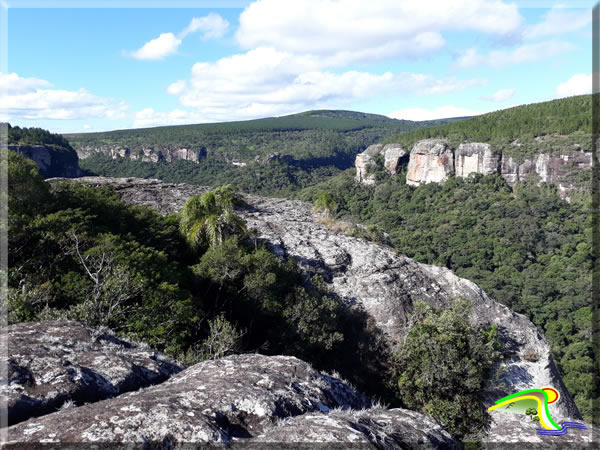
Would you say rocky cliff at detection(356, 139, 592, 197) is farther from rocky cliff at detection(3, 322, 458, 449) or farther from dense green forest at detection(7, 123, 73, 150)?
dense green forest at detection(7, 123, 73, 150)

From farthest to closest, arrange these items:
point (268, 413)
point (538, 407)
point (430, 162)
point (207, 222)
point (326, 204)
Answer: point (430, 162)
point (326, 204)
point (207, 222)
point (538, 407)
point (268, 413)

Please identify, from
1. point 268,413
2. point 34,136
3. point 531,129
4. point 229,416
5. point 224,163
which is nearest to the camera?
point 229,416

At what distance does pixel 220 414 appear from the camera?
4.12 m

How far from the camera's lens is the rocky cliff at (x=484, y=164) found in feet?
255

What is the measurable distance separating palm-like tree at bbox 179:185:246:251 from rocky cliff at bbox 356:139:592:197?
288 feet

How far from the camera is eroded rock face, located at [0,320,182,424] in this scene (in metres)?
4.08

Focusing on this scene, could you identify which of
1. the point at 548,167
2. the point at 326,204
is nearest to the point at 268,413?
the point at 326,204

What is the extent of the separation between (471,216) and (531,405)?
76.7 metres

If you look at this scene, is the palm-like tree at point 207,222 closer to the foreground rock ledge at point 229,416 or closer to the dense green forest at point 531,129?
the foreground rock ledge at point 229,416

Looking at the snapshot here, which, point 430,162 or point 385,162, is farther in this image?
point 385,162

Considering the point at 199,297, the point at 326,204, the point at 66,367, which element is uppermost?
the point at 326,204

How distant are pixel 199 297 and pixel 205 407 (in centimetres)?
884

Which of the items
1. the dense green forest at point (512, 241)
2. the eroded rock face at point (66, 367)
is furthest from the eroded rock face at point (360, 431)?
the dense green forest at point (512, 241)

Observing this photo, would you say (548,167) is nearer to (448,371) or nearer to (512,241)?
(512,241)
